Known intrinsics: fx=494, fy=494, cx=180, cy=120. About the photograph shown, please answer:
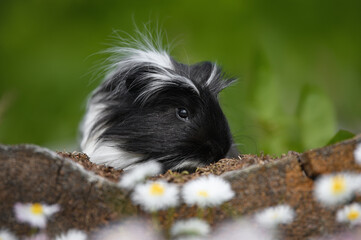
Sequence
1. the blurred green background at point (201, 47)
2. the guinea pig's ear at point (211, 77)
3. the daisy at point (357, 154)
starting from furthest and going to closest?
the blurred green background at point (201, 47) < the guinea pig's ear at point (211, 77) < the daisy at point (357, 154)

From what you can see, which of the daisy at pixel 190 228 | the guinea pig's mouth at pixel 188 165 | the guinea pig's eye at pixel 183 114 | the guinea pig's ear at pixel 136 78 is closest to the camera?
the daisy at pixel 190 228

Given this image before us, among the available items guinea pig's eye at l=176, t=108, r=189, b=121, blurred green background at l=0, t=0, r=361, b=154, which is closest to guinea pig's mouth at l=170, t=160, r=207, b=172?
guinea pig's eye at l=176, t=108, r=189, b=121

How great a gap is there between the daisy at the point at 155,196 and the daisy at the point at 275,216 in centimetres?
22

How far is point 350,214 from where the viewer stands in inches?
48.2

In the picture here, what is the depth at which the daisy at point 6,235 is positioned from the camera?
125 centimetres

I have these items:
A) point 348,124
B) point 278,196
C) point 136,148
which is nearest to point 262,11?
point 348,124

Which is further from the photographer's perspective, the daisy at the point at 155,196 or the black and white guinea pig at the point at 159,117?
the black and white guinea pig at the point at 159,117

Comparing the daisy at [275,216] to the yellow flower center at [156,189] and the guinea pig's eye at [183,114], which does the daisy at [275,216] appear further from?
the guinea pig's eye at [183,114]

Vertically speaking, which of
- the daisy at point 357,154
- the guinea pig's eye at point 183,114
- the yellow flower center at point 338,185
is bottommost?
the yellow flower center at point 338,185

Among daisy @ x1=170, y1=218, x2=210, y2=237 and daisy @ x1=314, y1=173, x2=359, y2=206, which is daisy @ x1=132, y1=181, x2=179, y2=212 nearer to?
daisy @ x1=170, y1=218, x2=210, y2=237

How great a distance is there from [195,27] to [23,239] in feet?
12.5

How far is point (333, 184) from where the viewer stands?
1224 mm

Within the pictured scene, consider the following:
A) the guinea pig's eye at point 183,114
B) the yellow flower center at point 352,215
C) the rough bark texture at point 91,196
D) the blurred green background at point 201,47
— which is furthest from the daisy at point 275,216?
the blurred green background at point 201,47

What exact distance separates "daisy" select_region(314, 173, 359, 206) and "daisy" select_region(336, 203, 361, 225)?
3 centimetres
